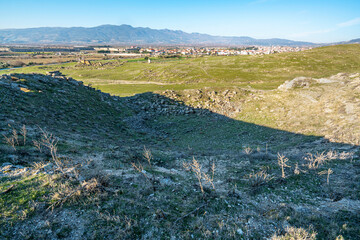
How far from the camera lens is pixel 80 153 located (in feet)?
35.4

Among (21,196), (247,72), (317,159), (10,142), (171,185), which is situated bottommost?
(171,185)

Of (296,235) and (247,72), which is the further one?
(247,72)

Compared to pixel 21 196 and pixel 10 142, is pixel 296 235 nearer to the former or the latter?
pixel 21 196

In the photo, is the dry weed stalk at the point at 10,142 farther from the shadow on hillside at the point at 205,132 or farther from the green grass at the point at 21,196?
the shadow on hillside at the point at 205,132

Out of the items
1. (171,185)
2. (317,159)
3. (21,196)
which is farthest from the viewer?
(317,159)

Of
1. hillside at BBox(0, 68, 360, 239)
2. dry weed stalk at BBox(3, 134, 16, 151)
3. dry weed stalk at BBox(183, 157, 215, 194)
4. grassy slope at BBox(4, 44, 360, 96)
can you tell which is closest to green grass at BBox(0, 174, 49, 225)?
hillside at BBox(0, 68, 360, 239)

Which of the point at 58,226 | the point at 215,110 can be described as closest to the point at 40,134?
the point at 58,226

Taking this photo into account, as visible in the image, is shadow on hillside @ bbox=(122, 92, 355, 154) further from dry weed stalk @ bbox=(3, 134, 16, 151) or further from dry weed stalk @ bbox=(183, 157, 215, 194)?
dry weed stalk @ bbox=(3, 134, 16, 151)

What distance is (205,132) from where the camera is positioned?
75.6 ft

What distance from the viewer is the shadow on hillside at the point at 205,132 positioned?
610 inches

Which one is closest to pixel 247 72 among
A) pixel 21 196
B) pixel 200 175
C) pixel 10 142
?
pixel 200 175

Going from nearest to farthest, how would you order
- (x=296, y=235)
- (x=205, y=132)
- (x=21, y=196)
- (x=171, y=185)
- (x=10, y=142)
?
(x=296, y=235) < (x=21, y=196) < (x=171, y=185) < (x=10, y=142) < (x=205, y=132)

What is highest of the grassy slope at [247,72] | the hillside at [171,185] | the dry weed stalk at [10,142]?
the grassy slope at [247,72]

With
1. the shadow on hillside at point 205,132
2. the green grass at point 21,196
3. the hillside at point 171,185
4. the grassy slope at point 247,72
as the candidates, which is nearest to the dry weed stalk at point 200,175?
the hillside at point 171,185
